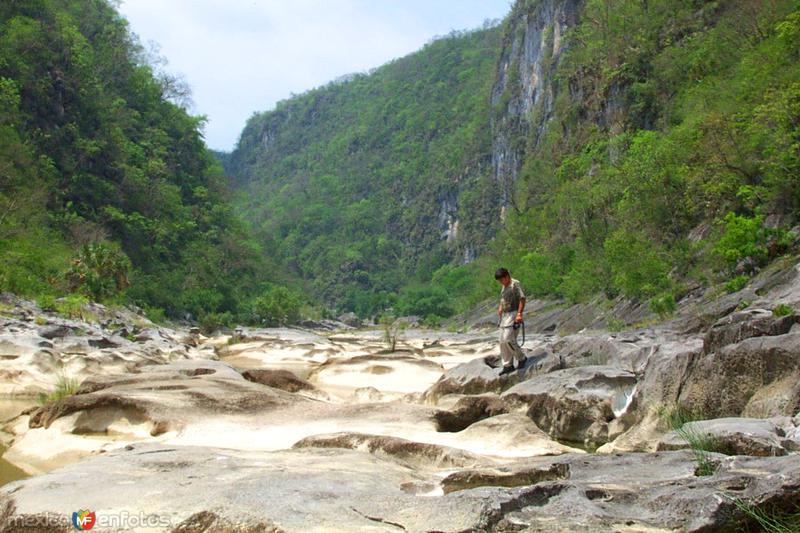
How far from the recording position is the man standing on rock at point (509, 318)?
12746 mm

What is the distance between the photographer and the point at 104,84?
6462cm

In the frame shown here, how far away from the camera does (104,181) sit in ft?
176

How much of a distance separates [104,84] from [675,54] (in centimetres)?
4622

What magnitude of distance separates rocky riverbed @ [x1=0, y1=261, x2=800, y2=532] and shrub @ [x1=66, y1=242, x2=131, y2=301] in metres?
16.3

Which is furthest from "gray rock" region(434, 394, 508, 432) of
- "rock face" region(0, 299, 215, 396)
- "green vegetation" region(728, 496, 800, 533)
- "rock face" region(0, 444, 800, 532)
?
"rock face" region(0, 299, 215, 396)

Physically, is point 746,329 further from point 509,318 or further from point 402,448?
point 402,448

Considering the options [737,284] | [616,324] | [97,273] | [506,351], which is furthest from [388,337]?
[506,351]

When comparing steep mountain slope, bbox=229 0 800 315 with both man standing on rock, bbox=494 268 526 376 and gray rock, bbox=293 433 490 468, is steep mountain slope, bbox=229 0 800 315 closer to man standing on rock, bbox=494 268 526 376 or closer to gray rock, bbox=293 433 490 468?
man standing on rock, bbox=494 268 526 376

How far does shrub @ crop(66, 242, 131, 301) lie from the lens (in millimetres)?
32938

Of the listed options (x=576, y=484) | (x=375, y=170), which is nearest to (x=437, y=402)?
(x=576, y=484)

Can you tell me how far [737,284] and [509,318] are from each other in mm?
9174

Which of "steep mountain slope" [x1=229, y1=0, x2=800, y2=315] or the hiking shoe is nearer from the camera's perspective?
the hiking shoe

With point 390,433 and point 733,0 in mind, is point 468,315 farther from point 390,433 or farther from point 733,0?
point 390,433

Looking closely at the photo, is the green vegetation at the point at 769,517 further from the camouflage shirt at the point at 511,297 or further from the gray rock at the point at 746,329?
the camouflage shirt at the point at 511,297
